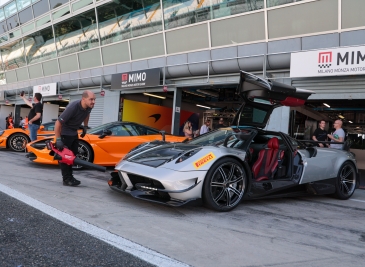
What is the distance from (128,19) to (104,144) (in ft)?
31.5

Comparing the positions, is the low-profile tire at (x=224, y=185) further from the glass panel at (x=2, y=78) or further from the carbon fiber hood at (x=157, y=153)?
the glass panel at (x=2, y=78)

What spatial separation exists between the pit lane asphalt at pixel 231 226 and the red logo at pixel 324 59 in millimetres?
4909

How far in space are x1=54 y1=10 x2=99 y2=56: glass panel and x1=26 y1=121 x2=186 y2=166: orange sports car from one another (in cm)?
1047

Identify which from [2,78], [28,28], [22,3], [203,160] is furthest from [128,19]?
[2,78]

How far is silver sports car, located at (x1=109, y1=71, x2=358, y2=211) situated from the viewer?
4.25 m

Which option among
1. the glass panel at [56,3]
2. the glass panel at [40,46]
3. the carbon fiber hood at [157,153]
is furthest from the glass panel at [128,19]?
the carbon fiber hood at [157,153]

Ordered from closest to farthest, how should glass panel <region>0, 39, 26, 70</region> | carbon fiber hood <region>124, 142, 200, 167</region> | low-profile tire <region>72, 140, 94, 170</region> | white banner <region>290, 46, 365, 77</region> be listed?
1. carbon fiber hood <region>124, 142, 200, 167</region>
2. low-profile tire <region>72, 140, 94, 170</region>
3. white banner <region>290, 46, 365, 77</region>
4. glass panel <region>0, 39, 26, 70</region>

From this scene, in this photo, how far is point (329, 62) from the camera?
9.38 meters

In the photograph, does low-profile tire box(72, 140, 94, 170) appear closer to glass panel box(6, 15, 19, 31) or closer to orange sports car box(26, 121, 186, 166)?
orange sports car box(26, 121, 186, 166)

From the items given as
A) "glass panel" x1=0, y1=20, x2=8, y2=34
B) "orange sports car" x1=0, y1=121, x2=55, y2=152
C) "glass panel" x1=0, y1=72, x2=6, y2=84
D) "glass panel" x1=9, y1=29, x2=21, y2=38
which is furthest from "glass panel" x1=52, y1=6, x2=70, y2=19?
"orange sports car" x1=0, y1=121, x2=55, y2=152

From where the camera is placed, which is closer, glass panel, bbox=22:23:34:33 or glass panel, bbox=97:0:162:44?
glass panel, bbox=97:0:162:44

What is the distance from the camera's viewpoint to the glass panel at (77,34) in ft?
58.2

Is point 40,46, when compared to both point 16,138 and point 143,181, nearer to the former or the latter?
point 16,138

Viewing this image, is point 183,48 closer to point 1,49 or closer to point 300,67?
point 300,67
